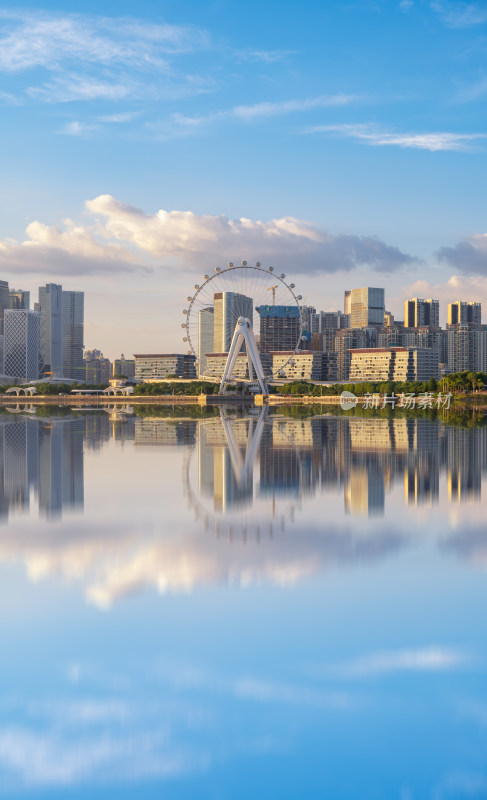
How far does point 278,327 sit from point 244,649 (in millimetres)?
188642

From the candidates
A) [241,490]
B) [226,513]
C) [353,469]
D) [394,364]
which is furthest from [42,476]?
[394,364]

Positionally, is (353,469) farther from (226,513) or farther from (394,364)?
(394,364)

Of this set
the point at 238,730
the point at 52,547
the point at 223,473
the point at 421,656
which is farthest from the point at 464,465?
the point at 238,730

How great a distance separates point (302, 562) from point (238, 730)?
3.88m

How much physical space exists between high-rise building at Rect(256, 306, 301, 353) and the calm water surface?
18035 centimetres

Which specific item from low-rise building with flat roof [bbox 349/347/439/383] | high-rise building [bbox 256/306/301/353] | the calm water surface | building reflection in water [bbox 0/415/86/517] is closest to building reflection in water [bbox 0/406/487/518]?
building reflection in water [bbox 0/415/86/517]

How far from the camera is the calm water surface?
4535 millimetres

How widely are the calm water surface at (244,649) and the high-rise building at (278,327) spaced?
180 m

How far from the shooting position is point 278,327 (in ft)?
634

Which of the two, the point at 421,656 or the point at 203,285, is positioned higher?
the point at 203,285

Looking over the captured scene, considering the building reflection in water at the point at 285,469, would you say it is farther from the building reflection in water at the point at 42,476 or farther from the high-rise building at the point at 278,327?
the high-rise building at the point at 278,327

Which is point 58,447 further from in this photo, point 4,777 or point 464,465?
point 4,777

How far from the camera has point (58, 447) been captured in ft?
81.9

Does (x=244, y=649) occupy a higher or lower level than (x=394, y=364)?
lower
